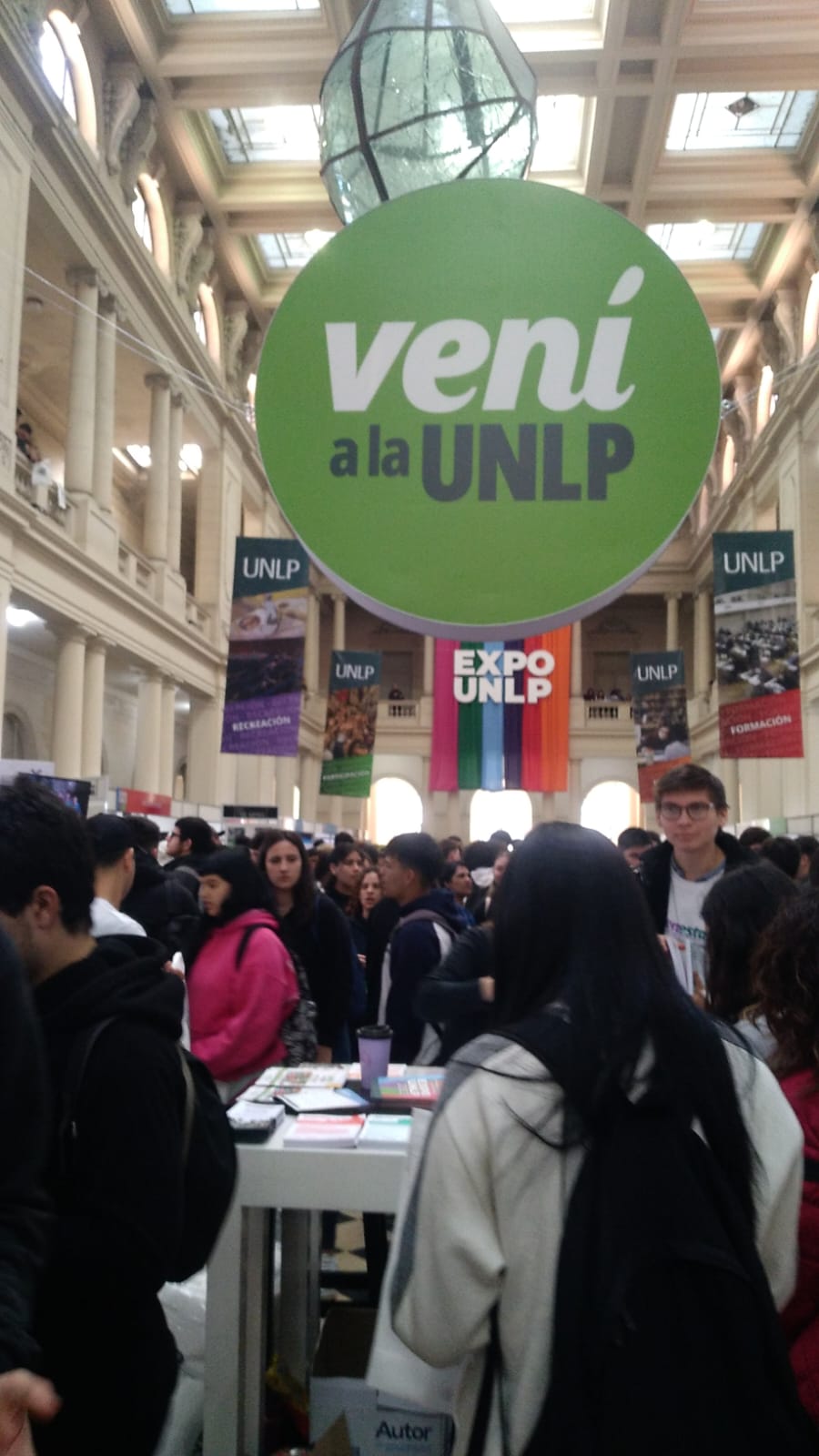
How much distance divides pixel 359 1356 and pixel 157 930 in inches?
65.9

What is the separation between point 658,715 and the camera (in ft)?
42.2

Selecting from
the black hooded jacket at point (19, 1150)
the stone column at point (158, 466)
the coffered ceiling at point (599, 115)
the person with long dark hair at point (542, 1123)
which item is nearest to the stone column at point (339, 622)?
the coffered ceiling at point (599, 115)

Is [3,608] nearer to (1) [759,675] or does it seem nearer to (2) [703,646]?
(1) [759,675]

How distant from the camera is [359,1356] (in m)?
2.75

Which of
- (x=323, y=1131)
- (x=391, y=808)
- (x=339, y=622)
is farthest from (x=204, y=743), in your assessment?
(x=323, y=1131)

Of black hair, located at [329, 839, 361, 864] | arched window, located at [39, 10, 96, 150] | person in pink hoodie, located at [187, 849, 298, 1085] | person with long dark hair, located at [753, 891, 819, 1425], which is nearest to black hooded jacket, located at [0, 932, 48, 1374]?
person with long dark hair, located at [753, 891, 819, 1425]

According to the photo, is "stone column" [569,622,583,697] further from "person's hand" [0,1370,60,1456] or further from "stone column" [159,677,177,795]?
"person's hand" [0,1370,60,1456]

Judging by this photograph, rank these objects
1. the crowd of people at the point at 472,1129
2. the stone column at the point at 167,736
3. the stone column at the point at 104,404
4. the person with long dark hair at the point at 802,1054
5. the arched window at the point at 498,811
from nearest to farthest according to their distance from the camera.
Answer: the crowd of people at the point at 472,1129
the person with long dark hair at the point at 802,1054
the stone column at the point at 104,404
the stone column at the point at 167,736
the arched window at the point at 498,811

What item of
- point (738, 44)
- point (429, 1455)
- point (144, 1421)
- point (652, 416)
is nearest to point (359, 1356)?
point (429, 1455)

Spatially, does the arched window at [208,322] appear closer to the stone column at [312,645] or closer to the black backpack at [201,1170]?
the stone column at [312,645]

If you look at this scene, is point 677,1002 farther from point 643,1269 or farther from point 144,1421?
point 144,1421

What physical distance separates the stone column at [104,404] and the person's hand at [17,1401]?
1417cm

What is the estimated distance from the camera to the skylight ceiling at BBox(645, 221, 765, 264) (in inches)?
760

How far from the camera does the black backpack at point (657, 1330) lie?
1.12 metres
